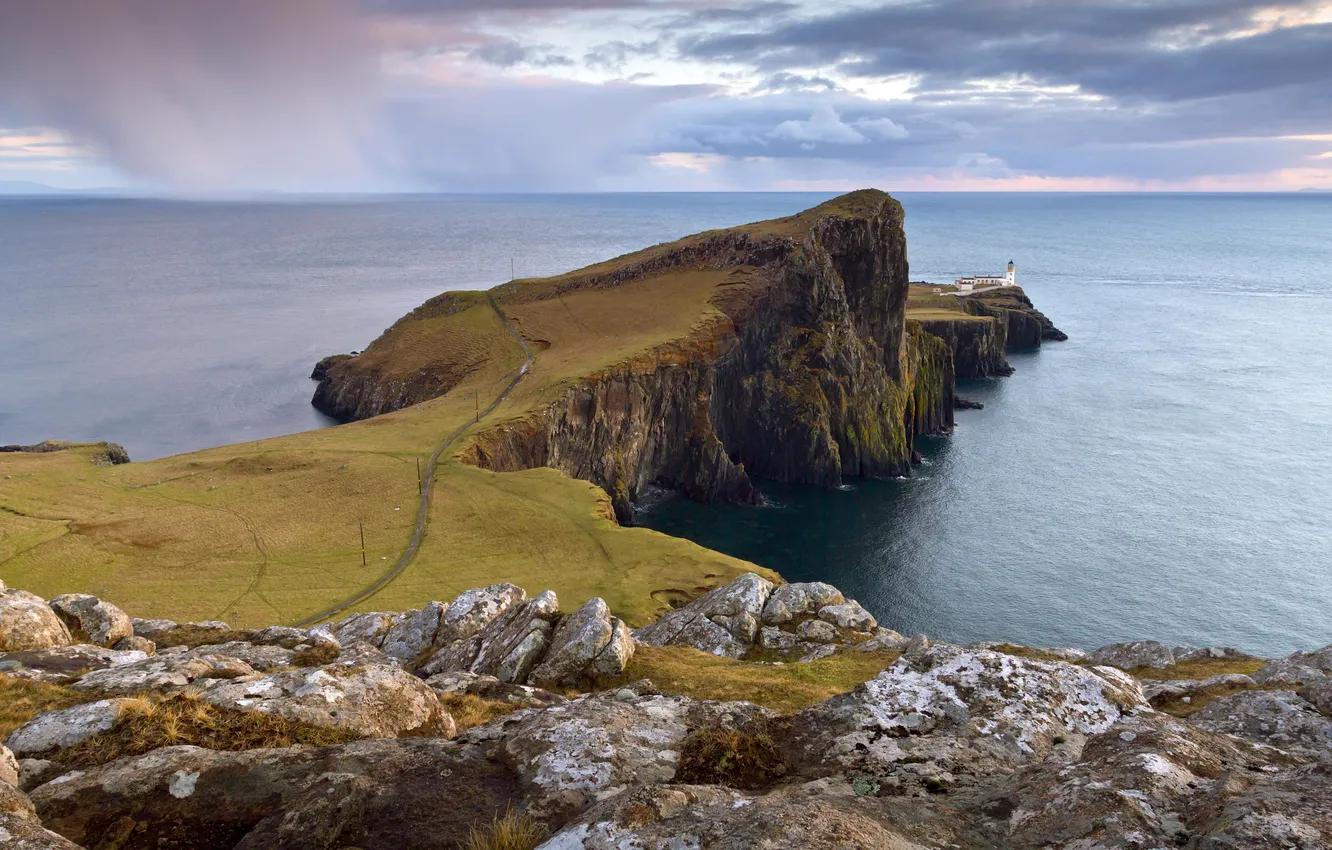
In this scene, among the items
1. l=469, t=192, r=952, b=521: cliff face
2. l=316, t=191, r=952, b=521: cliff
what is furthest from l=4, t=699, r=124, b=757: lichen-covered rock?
l=316, t=191, r=952, b=521: cliff

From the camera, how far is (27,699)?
15445mm

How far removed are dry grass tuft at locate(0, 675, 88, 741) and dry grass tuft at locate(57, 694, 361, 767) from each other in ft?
7.95

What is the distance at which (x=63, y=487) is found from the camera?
72188 mm

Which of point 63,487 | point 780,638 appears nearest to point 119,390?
point 63,487

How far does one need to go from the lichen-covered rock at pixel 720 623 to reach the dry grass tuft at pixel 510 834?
87.7ft

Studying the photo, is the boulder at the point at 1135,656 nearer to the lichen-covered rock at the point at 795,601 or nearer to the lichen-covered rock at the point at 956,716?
the lichen-covered rock at the point at 795,601

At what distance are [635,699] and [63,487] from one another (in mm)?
79187

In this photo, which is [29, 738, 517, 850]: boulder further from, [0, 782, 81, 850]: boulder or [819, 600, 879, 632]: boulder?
[819, 600, 879, 632]: boulder

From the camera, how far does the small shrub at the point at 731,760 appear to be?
11.6 metres

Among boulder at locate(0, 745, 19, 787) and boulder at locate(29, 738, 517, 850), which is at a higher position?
boulder at locate(0, 745, 19, 787)

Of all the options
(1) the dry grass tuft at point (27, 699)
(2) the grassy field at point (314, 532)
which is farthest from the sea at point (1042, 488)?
(1) the dry grass tuft at point (27, 699)

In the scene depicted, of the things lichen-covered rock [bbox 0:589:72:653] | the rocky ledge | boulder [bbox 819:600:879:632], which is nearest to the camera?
the rocky ledge

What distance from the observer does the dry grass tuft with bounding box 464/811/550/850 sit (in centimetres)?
885

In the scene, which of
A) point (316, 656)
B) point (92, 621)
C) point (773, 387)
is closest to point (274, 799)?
point (316, 656)
